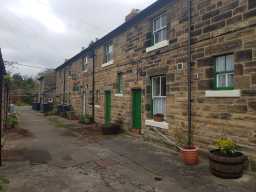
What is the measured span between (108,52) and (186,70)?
8.01m

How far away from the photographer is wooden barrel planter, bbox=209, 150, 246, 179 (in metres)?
5.64

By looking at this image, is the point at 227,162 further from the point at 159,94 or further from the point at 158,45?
the point at 158,45

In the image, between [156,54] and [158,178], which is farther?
[156,54]

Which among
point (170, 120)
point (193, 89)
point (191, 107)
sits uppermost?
point (193, 89)

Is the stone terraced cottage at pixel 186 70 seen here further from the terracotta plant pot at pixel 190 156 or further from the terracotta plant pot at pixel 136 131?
the terracotta plant pot at pixel 190 156

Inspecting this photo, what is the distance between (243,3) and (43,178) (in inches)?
280

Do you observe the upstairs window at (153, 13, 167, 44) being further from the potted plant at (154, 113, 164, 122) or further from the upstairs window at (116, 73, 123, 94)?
the upstairs window at (116, 73, 123, 94)

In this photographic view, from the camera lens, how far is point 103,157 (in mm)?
7766

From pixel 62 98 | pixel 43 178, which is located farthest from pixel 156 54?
pixel 62 98

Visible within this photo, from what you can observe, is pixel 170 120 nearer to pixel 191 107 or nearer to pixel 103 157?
pixel 191 107

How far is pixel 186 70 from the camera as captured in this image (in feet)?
26.7

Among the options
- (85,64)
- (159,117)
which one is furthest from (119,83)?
(85,64)

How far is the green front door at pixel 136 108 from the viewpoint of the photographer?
37.4ft

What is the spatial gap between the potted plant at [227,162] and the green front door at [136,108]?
225 inches
